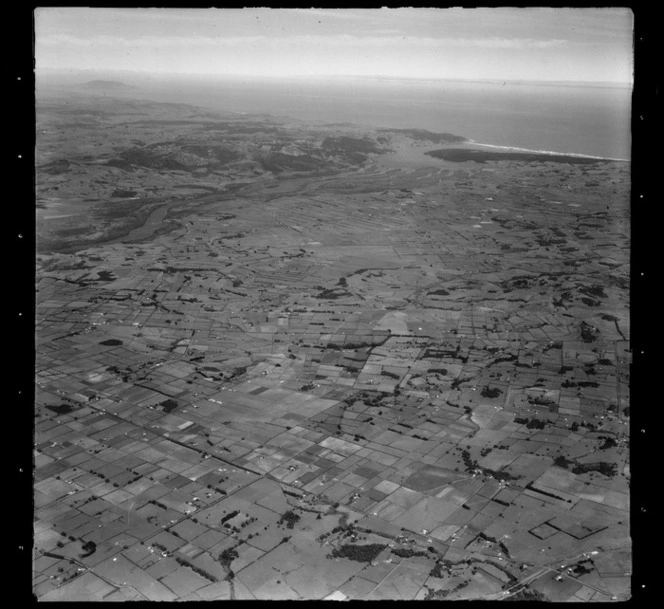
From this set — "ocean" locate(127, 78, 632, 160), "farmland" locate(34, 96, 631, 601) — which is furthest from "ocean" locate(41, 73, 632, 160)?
"farmland" locate(34, 96, 631, 601)

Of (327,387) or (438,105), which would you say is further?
(438,105)

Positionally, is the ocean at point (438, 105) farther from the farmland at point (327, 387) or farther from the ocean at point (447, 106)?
the farmland at point (327, 387)

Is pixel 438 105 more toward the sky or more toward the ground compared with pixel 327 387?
more toward the sky

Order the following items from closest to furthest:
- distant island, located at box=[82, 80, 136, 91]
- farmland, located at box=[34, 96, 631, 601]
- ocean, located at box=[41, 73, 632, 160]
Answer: farmland, located at box=[34, 96, 631, 601] < ocean, located at box=[41, 73, 632, 160] < distant island, located at box=[82, 80, 136, 91]

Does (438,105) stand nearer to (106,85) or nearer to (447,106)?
(447,106)

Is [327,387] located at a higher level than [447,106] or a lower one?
lower

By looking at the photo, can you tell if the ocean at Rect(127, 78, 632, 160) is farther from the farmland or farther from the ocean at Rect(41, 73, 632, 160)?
the farmland

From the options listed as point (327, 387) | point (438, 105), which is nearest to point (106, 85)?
point (438, 105)

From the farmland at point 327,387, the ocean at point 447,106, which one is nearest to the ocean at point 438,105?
the ocean at point 447,106
